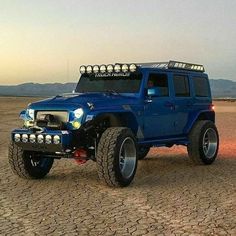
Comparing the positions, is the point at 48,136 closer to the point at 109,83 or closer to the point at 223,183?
the point at 109,83

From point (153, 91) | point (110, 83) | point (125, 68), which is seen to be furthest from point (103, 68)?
point (153, 91)

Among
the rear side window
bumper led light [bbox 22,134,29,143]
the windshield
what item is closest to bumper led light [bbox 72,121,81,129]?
bumper led light [bbox 22,134,29,143]

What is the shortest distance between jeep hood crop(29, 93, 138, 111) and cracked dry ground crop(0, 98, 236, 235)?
4.47 ft

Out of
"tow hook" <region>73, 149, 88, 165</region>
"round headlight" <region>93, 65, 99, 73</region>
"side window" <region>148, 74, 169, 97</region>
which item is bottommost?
"tow hook" <region>73, 149, 88, 165</region>

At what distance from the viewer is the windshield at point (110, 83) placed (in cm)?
877

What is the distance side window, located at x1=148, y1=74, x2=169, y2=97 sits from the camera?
29.5ft

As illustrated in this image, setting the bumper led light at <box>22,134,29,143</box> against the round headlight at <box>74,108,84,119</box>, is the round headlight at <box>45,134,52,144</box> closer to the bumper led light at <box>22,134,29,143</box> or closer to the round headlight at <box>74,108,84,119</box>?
the bumper led light at <box>22,134,29,143</box>

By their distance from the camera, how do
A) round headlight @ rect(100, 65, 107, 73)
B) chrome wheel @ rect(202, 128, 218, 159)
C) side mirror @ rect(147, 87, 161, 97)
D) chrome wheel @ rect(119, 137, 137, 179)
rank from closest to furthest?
chrome wheel @ rect(119, 137, 137, 179), side mirror @ rect(147, 87, 161, 97), round headlight @ rect(100, 65, 107, 73), chrome wheel @ rect(202, 128, 218, 159)

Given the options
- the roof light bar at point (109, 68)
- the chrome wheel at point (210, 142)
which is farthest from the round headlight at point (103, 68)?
the chrome wheel at point (210, 142)

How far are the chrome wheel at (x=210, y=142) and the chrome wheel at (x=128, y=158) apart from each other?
305 cm

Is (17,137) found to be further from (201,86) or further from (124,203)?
(201,86)

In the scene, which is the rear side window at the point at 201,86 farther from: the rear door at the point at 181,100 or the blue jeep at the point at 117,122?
the rear door at the point at 181,100

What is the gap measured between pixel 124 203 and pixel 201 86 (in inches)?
198

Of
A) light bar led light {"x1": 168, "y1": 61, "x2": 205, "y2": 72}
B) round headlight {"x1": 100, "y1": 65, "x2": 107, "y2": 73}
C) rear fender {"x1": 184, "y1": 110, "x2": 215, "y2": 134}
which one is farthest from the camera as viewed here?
rear fender {"x1": 184, "y1": 110, "x2": 215, "y2": 134}
